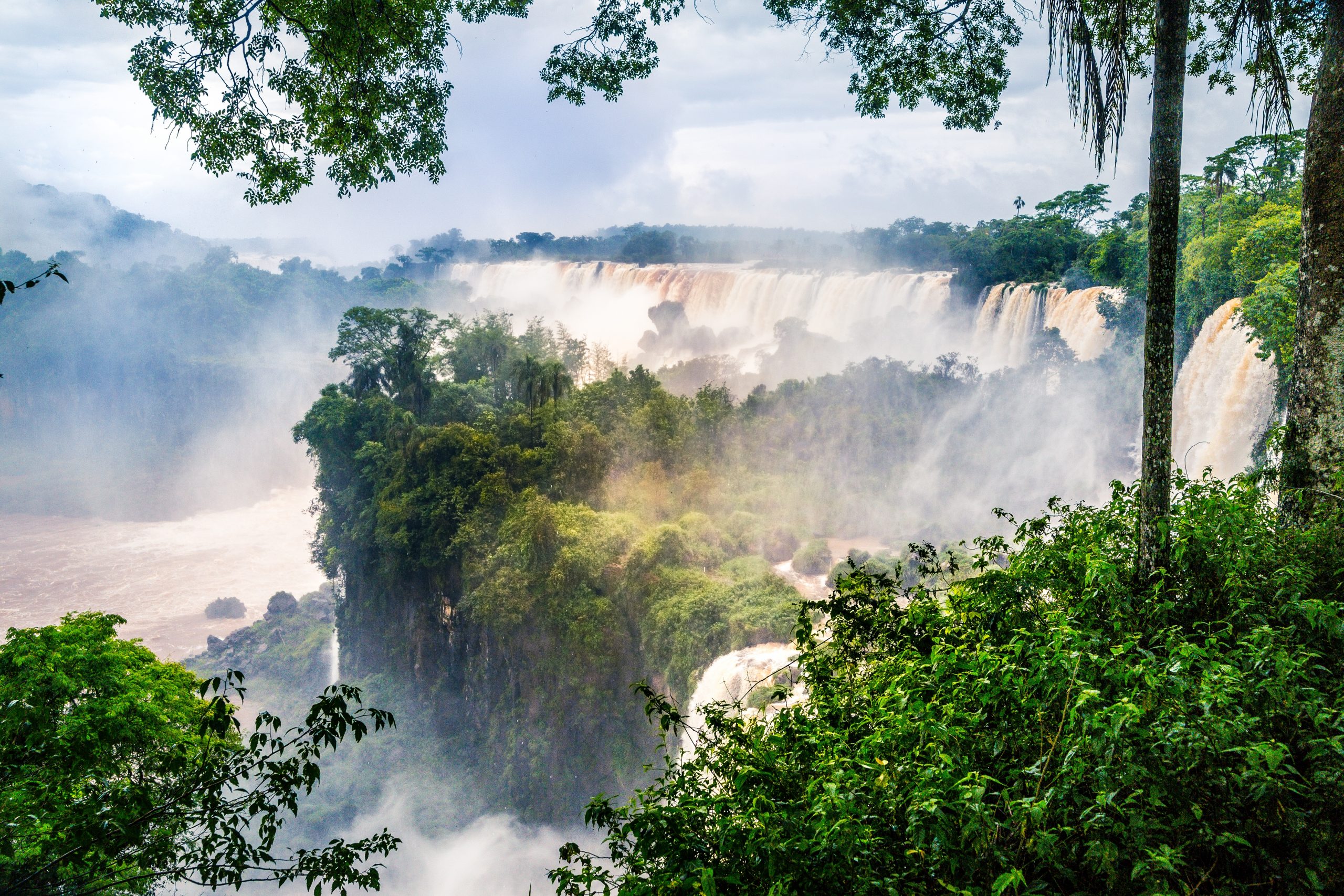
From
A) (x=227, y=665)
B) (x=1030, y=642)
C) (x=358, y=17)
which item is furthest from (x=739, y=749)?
(x=227, y=665)

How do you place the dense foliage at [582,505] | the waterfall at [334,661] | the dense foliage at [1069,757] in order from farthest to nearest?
the waterfall at [334,661], the dense foliage at [582,505], the dense foliage at [1069,757]

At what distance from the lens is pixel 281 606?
31938mm

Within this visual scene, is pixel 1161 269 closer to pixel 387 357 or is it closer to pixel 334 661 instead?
pixel 387 357

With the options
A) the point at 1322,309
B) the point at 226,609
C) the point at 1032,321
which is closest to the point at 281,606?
the point at 226,609

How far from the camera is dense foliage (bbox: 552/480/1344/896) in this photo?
195 centimetres

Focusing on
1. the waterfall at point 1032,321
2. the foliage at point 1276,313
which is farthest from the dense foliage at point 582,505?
the foliage at point 1276,313

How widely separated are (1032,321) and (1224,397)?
40.7 feet

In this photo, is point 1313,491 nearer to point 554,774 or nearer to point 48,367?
point 554,774

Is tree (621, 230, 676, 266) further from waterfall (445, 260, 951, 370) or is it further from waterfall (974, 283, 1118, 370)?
waterfall (974, 283, 1118, 370)

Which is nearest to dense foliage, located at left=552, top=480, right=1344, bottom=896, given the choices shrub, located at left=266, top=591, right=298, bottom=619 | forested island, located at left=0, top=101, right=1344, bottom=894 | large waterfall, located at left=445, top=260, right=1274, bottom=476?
forested island, located at left=0, top=101, right=1344, bottom=894

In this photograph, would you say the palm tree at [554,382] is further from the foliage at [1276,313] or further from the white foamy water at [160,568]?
the foliage at [1276,313]

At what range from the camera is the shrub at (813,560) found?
2116 centimetres

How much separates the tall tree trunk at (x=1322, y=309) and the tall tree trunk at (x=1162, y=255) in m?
0.67

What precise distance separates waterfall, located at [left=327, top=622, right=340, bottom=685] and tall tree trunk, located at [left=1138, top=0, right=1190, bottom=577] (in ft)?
95.4
